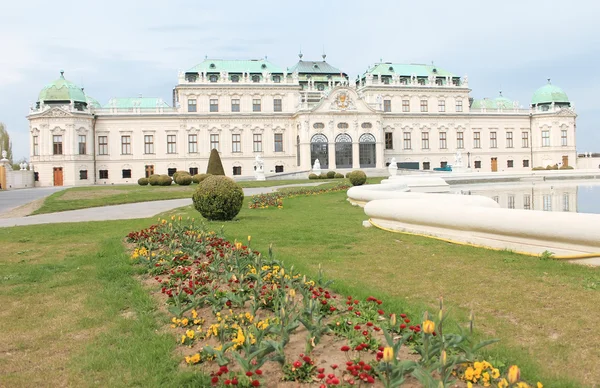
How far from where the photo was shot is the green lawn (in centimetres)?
455

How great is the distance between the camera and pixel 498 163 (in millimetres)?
70500

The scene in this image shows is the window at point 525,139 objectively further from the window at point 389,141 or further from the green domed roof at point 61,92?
the green domed roof at point 61,92

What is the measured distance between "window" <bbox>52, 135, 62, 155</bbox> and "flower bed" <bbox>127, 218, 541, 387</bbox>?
185ft

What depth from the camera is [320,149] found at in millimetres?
61031

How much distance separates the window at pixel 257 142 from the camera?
209 ft

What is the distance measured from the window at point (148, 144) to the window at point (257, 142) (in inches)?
484

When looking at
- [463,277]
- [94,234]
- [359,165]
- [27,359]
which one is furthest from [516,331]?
[359,165]

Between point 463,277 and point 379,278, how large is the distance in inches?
47.8

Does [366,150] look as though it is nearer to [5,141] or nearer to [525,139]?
[525,139]

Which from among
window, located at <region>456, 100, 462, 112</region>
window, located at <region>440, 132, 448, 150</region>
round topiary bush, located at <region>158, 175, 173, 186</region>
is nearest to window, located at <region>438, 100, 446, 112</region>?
window, located at <region>456, 100, 462, 112</region>

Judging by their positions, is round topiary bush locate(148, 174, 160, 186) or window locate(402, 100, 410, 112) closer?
round topiary bush locate(148, 174, 160, 186)

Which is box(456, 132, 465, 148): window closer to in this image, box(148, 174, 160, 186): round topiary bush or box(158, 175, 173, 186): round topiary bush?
box(158, 175, 173, 186): round topiary bush

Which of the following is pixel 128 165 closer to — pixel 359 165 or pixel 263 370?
pixel 359 165

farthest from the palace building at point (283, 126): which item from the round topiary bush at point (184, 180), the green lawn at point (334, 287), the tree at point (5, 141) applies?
the green lawn at point (334, 287)
